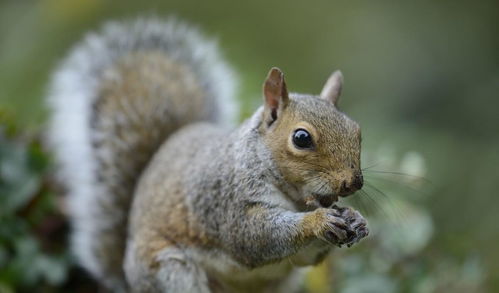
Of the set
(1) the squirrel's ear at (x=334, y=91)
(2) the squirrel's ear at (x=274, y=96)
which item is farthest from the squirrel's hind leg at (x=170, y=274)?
(1) the squirrel's ear at (x=334, y=91)

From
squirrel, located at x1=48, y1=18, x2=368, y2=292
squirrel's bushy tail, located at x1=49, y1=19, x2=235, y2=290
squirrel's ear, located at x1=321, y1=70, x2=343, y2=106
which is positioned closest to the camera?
squirrel, located at x1=48, y1=18, x2=368, y2=292

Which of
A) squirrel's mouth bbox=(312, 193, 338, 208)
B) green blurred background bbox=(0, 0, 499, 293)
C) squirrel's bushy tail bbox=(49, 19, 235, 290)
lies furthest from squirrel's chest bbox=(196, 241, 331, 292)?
squirrel's bushy tail bbox=(49, 19, 235, 290)

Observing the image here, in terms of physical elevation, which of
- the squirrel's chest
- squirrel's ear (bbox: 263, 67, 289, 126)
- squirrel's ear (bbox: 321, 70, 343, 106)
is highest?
squirrel's ear (bbox: 321, 70, 343, 106)

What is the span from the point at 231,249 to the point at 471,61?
2.97 meters

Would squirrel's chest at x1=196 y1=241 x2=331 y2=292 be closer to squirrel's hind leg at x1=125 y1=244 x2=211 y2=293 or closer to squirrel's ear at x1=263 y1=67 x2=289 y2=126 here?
squirrel's hind leg at x1=125 y1=244 x2=211 y2=293

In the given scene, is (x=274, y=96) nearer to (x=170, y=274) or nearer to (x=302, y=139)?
(x=302, y=139)

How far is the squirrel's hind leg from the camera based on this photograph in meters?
2.26

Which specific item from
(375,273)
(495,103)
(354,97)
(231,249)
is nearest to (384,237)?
(375,273)

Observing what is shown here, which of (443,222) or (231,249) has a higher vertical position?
(443,222)

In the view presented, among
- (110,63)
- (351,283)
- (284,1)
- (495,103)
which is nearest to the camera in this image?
(351,283)

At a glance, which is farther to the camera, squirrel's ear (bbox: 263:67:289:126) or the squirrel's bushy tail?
the squirrel's bushy tail

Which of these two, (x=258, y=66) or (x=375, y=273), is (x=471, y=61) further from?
(x=375, y=273)

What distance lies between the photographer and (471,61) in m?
4.69

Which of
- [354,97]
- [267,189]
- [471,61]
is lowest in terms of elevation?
[267,189]
